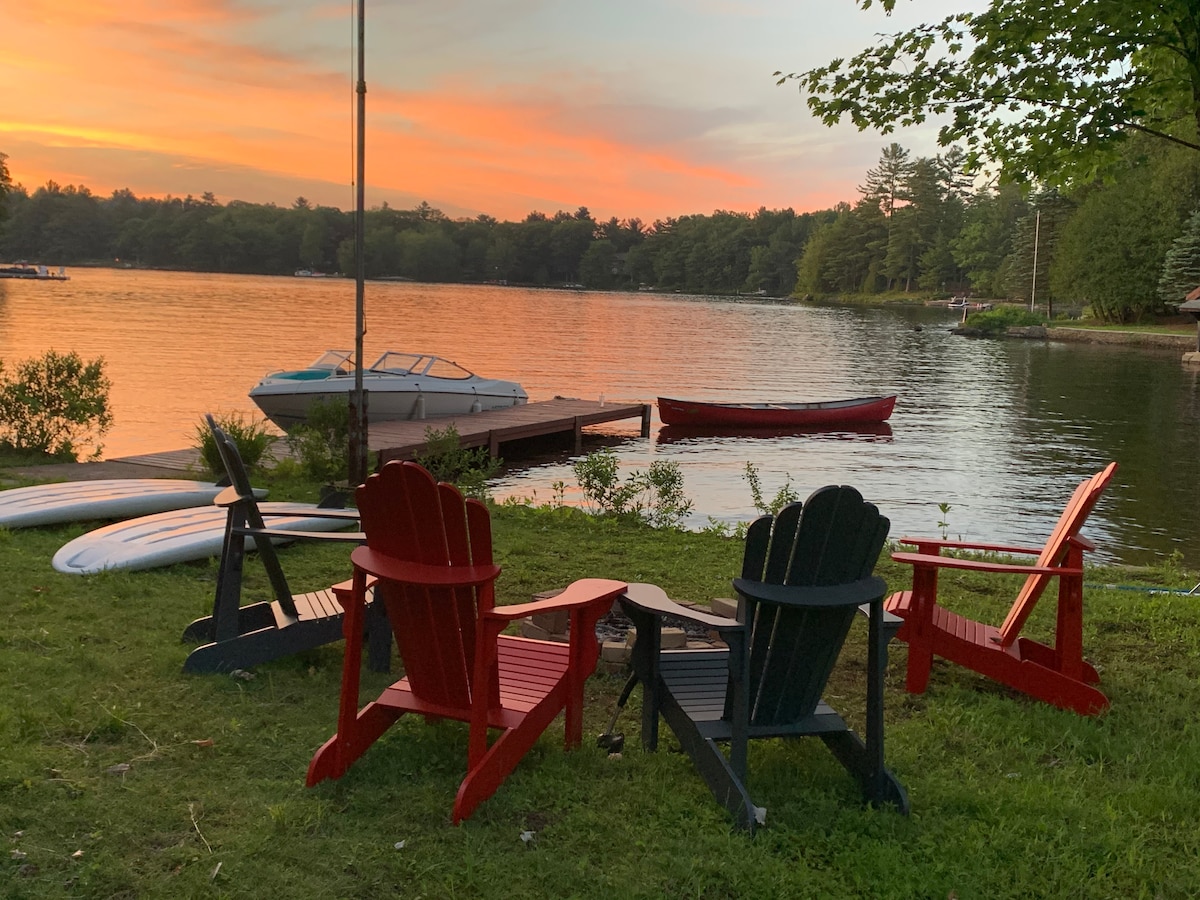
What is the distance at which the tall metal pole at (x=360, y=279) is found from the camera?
9.85 metres

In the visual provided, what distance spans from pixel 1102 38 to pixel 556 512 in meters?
6.22

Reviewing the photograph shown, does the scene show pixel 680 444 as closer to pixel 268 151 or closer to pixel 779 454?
pixel 779 454

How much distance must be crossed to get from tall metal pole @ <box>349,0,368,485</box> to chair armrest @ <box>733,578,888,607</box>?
6.82 meters

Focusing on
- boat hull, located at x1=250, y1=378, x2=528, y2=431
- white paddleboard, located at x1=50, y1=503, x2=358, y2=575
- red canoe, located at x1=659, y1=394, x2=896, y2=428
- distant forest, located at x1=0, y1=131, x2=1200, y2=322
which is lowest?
red canoe, located at x1=659, y1=394, x2=896, y2=428

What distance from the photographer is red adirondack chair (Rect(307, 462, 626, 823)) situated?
10.7ft

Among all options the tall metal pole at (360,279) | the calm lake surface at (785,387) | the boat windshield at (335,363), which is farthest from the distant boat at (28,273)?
the tall metal pole at (360,279)

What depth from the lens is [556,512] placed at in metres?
10.1

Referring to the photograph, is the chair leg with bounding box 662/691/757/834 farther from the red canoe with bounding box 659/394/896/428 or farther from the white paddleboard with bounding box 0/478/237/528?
the red canoe with bounding box 659/394/896/428

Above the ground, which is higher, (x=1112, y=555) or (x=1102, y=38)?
(x=1102, y=38)

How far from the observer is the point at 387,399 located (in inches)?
795

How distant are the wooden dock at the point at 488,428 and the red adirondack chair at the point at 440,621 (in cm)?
892

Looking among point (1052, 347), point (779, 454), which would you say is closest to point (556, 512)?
point (779, 454)

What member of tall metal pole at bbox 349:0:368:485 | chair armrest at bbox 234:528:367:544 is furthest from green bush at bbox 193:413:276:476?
chair armrest at bbox 234:528:367:544

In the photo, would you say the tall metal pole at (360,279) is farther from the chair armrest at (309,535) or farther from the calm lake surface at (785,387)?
the chair armrest at (309,535)
